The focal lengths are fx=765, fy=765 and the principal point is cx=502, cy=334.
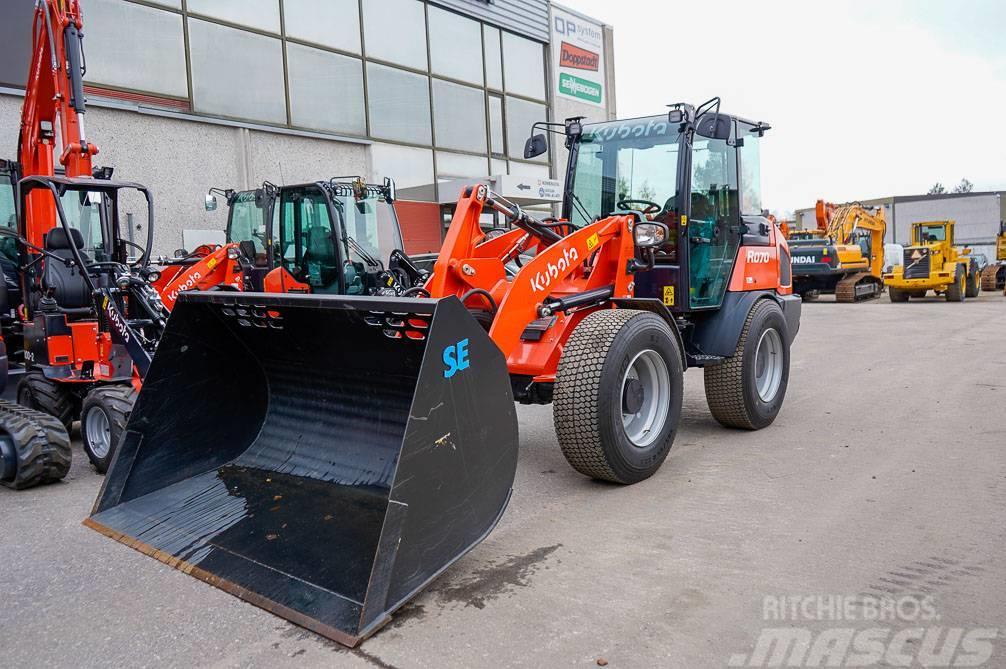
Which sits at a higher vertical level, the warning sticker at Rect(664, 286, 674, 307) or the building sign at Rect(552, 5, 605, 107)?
the building sign at Rect(552, 5, 605, 107)

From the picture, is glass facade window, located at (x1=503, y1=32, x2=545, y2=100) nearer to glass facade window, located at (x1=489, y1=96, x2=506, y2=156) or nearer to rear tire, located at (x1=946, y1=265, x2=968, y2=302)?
glass facade window, located at (x1=489, y1=96, x2=506, y2=156)

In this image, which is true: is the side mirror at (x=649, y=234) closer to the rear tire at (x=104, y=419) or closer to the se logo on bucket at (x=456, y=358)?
the se logo on bucket at (x=456, y=358)

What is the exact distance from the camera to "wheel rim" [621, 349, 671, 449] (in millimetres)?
4953

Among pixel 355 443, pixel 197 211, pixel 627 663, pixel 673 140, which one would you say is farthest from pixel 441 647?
pixel 197 211

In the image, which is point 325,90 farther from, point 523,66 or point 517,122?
point 523,66

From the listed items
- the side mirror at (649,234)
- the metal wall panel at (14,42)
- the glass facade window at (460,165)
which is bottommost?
the side mirror at (649,234)

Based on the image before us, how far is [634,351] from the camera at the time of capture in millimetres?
4738

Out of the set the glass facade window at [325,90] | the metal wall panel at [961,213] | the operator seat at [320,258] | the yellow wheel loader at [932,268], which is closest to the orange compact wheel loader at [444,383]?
the operator seat at [320,258]

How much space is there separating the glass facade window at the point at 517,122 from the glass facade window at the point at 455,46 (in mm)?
1465

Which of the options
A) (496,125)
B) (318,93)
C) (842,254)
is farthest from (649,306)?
(842,254)

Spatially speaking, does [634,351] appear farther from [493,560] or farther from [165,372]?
[165,372]

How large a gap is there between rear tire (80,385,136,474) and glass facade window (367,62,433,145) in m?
13.7

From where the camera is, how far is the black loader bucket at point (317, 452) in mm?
3113

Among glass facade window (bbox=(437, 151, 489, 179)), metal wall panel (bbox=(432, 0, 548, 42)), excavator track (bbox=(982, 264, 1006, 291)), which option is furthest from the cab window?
excavator track (bbox=(982, 264, 1006, 291))
